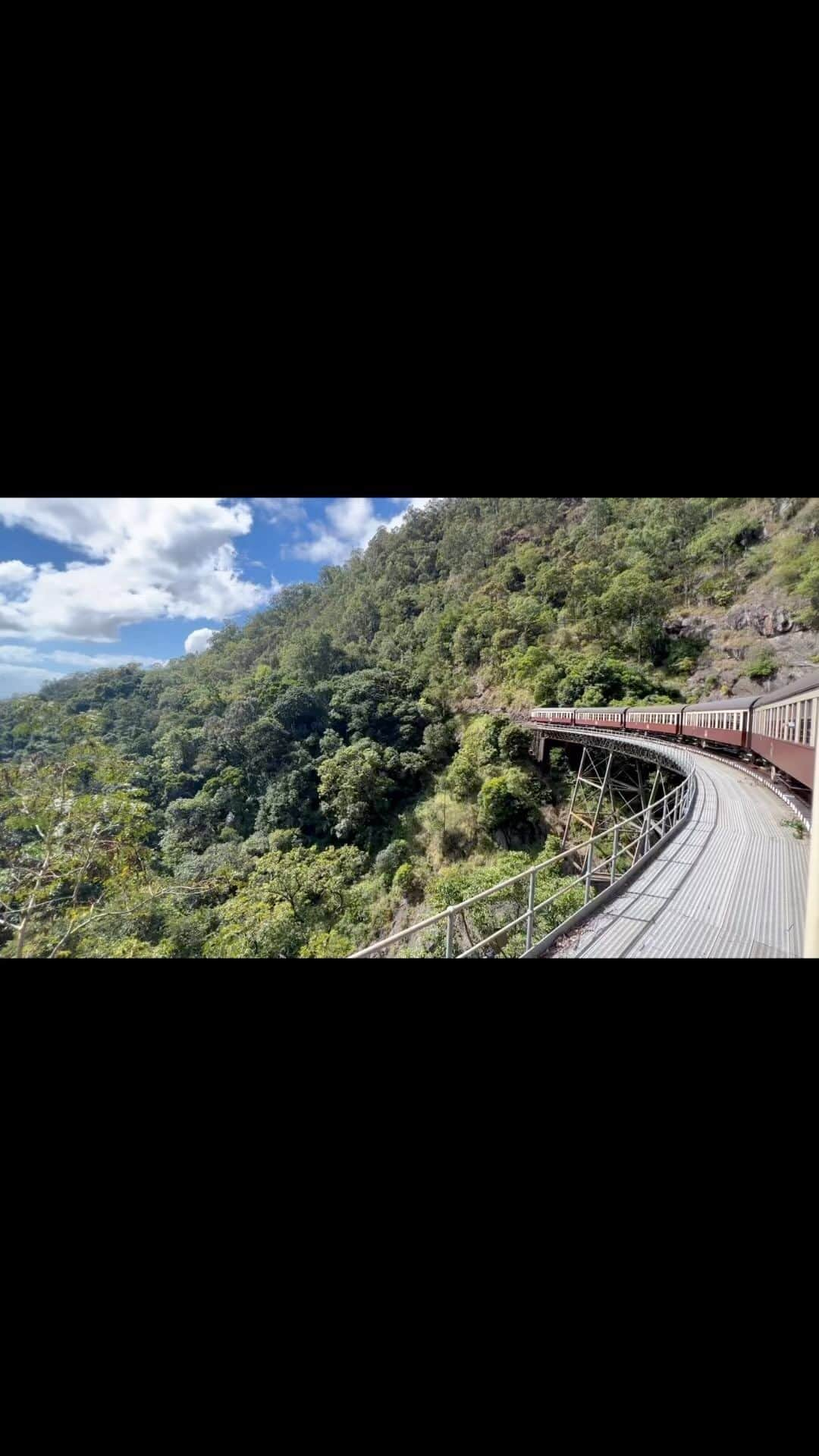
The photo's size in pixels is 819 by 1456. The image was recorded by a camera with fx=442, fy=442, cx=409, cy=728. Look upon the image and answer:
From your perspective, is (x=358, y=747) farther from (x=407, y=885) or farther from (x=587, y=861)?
(x=587, y=861)

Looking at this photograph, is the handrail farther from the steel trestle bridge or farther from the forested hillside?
the forested hillside

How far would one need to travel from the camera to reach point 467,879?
26.2 feet

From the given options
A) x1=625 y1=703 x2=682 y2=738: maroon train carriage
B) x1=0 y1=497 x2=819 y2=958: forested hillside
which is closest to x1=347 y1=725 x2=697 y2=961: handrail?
x1=625 y1=703 x2=682 y2=738: maroon train carriage

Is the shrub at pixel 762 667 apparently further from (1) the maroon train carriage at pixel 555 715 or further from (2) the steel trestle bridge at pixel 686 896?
(2) the steel trestle bridge at pixel 686 896

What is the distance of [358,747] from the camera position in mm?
12469

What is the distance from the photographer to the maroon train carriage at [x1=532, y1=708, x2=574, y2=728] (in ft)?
37.1

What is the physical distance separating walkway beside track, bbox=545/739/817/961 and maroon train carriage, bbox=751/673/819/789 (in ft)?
2.17

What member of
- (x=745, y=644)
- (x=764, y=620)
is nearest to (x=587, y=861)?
(x=745, y=644)

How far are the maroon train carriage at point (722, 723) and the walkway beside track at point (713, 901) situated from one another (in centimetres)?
168

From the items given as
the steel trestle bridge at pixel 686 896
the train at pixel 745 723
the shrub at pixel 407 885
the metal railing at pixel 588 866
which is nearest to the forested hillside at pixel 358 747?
the shrub at pixel 407 885
